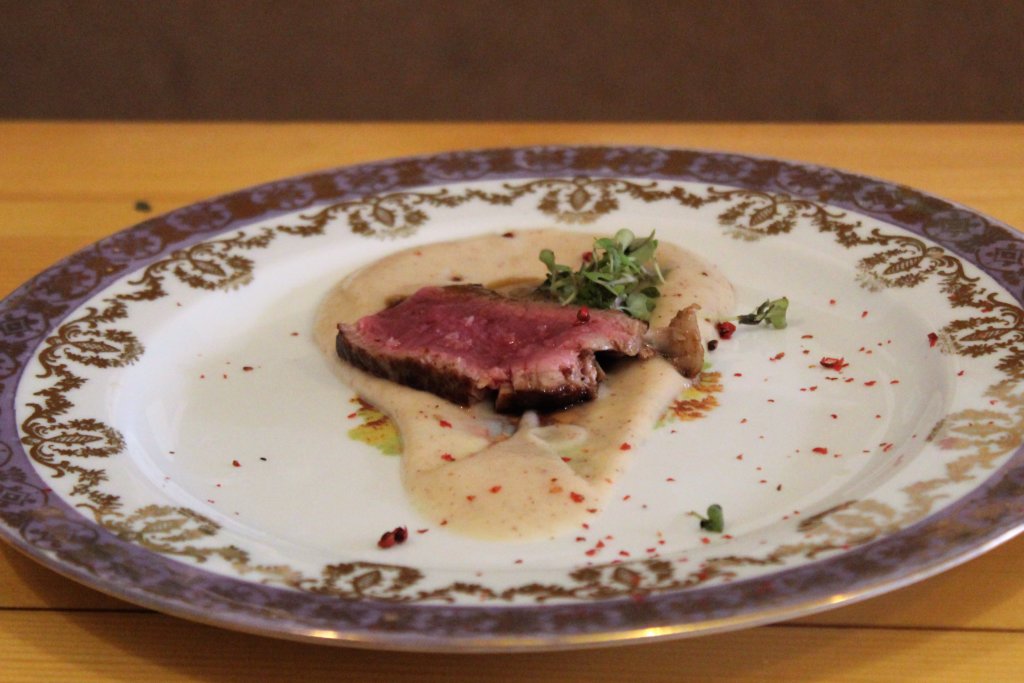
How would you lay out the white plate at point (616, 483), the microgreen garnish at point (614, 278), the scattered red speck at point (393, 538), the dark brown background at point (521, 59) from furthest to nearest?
1. the dark brown background at point (521, 59)
2. the microgreen garnish at point (614, 278)
3. the scattered red speck at point (393, 538)
4. the white plate at point (616, 483)

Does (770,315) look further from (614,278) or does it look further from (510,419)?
(510,419)

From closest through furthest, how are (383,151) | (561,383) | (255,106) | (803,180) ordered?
(561,383)
(803,180)
(383,151)
(255,106)

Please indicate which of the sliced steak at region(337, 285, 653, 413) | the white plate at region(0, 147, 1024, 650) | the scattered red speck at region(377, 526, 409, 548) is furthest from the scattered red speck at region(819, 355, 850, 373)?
the scattered red speck at region(377, 526, 409, 548)

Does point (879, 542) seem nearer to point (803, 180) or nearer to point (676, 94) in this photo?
point (803, 180)

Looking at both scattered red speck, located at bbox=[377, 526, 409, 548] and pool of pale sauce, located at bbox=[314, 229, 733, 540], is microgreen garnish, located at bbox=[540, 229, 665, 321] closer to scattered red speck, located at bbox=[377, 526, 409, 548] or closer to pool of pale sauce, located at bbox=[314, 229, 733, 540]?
pool of pale sauce, located at bbox=[314, 229, 733, 540]

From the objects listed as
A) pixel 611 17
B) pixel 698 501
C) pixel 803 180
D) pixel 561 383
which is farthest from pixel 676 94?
pixel 698 501

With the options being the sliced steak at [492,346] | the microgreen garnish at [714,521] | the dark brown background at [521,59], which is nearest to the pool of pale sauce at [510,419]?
the sliced steak at [492,346]

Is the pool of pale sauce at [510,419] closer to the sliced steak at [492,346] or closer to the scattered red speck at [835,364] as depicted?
the sliced steak at [492,346]
